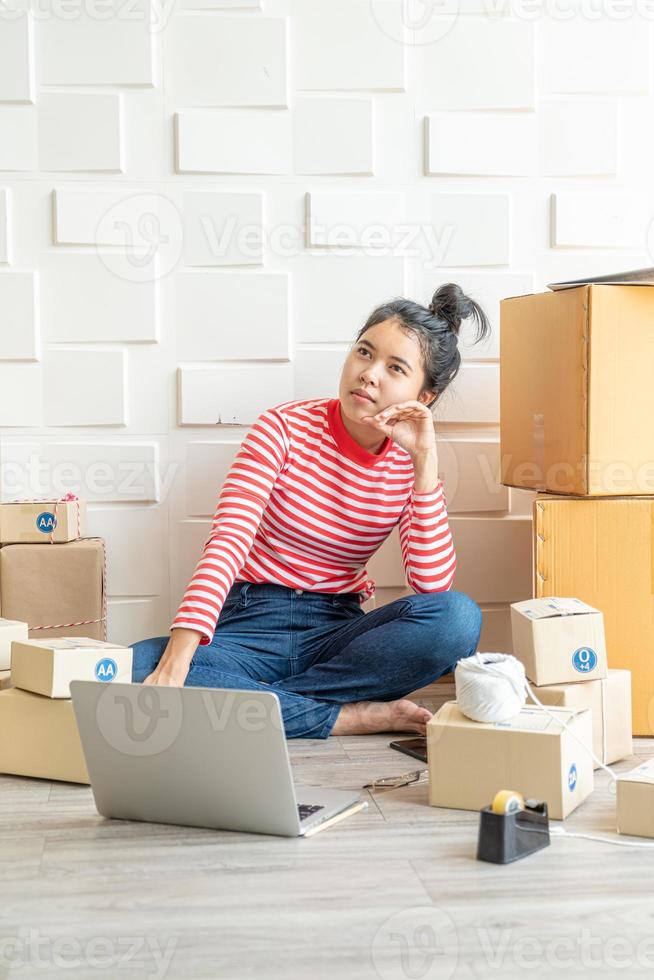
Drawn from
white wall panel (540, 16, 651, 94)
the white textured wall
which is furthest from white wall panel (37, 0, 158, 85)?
white wall panel (540, 16, 651, 94)

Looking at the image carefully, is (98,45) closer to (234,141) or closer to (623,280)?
(234,141)

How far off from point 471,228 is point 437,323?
46 centimetres

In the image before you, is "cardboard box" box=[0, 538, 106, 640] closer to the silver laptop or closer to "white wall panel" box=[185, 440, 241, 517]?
"white wall panel" box=[185, 440, 241, 517]

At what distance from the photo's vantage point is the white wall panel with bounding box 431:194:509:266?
253 cm

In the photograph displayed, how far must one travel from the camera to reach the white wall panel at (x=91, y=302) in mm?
2455

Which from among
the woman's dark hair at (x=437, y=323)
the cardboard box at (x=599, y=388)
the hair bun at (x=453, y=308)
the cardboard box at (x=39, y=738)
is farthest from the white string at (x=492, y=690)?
the hair bun at (x=453, y=308)

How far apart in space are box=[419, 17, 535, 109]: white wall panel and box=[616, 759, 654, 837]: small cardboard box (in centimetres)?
166

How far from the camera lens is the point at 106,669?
5.88 ft

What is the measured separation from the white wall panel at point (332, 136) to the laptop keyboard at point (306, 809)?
4.94ft

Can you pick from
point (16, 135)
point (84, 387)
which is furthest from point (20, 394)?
Result: point (16, 135)

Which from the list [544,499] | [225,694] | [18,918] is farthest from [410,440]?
[18,918]

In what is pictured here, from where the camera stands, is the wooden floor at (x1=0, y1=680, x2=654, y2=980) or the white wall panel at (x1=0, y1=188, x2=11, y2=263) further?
the white wall panel at (x1=0, y1=188, x2=11, y2=263)

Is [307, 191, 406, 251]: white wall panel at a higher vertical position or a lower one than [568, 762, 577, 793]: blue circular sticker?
higher

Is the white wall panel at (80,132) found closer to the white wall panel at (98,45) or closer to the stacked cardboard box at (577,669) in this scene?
the white wall panel at (98,45)
